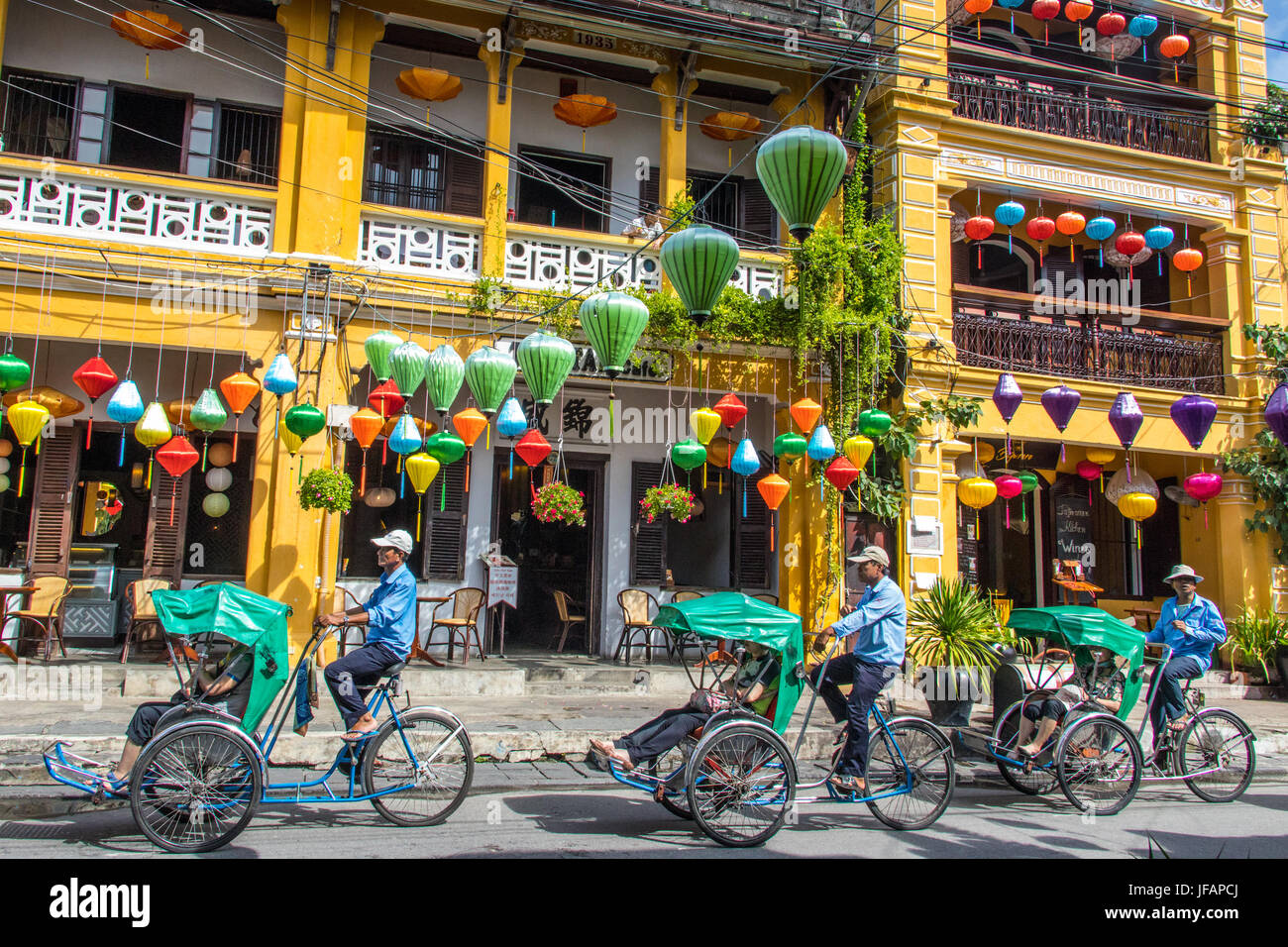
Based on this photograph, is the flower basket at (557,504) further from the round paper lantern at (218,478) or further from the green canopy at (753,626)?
the green canopy at (753,626)

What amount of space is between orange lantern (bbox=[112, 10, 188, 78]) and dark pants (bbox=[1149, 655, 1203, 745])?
13.1 metres

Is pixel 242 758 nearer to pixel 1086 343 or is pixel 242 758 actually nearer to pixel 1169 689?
pixel 1169 689

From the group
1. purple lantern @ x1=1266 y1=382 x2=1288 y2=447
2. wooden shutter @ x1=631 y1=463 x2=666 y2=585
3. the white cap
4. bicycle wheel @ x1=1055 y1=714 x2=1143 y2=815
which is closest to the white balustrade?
wooden shutter @ x1=631 y1=463 x2=666 y2=585

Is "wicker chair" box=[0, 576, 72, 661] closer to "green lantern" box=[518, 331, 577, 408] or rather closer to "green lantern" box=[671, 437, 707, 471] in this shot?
"green lantern" box=[518, 331, 577, 408]

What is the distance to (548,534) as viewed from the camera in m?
14.5

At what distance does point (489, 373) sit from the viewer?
10.1 m

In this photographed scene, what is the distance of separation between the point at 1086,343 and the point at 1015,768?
9.54 meters

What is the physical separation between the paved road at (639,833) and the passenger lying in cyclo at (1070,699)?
0.57 metres

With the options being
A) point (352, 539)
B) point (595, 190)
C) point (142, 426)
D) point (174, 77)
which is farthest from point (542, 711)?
point (174, 77)

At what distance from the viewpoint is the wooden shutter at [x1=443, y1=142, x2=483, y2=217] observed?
518 inches

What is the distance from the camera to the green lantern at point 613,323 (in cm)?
924

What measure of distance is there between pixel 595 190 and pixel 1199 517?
11608 millimetres

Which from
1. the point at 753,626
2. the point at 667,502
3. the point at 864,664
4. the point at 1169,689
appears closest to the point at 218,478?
the point at 667,502

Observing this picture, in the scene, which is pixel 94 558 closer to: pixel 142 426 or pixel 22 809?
pixel 142 426
